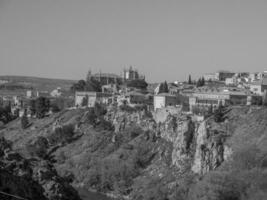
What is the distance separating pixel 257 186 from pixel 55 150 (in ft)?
58.5

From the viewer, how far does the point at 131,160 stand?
118 feet

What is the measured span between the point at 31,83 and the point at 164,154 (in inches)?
2554

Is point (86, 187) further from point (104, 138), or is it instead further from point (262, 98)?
point (262, 98)

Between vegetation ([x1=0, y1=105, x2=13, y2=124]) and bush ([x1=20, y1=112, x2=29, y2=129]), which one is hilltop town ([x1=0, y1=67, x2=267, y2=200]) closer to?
bush ([x1=20, y1=112, x2=29, y2=129])

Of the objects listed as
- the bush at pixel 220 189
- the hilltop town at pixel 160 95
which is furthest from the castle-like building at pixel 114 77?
the bush at pixel 220 189

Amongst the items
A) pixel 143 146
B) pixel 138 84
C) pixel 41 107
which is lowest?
pixel 143 146

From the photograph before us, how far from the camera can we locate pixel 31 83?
9800 centimetres

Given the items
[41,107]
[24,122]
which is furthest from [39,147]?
[41,107]

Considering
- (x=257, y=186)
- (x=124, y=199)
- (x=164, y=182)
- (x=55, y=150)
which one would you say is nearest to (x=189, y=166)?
(x=164, y=182)

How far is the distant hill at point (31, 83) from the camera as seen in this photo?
85.5 m

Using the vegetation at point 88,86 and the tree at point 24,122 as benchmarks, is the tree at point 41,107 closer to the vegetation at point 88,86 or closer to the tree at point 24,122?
the tree at point 24,122

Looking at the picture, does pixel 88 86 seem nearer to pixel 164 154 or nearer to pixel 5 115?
pixel 5 115

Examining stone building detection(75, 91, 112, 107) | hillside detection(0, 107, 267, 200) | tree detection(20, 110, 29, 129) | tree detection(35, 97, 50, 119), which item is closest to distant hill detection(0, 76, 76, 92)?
tree detection(35, 97, 50, 119)

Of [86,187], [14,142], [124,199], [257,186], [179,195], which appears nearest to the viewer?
[257,186]
